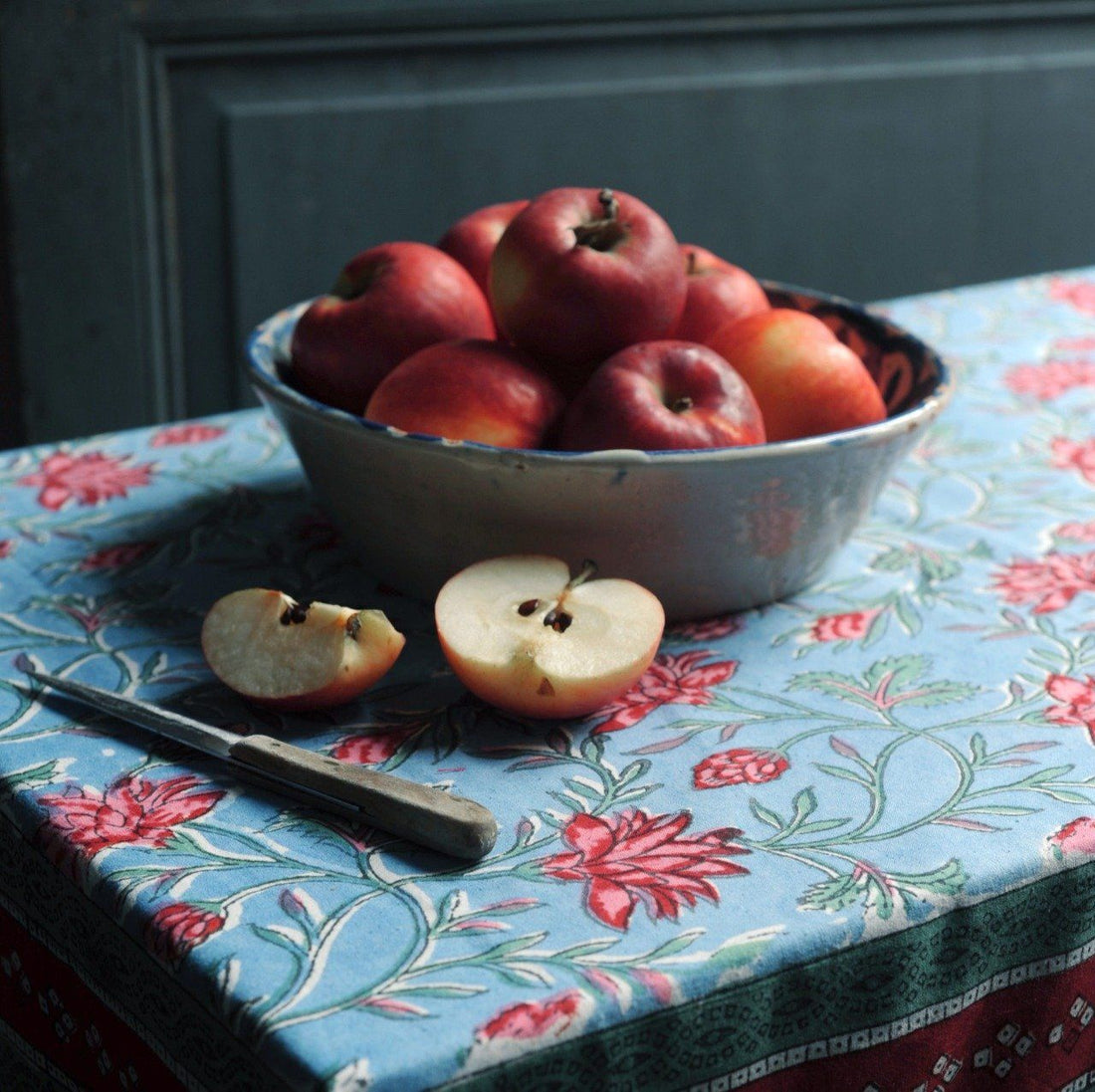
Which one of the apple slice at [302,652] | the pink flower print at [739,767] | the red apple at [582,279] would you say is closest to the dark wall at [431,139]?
the red apple at [582,279]

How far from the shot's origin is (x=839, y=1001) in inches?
17.4

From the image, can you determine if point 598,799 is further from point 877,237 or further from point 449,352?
point 877,237

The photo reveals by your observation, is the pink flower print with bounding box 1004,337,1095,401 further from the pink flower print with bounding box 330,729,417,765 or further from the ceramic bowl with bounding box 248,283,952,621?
the pink flower print with bounding box 330,729,417,765

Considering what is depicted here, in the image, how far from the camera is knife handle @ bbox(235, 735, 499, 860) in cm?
46

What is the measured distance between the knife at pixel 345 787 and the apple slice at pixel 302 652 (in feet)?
0.09

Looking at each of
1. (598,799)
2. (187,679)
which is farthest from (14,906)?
(598,799)

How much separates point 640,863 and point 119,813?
0.60ft

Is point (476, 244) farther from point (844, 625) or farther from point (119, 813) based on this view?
point (119, 813)

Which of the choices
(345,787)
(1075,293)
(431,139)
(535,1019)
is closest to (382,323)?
(345,787)

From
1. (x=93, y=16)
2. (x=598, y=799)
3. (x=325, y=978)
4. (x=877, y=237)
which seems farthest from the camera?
(x=877, y=237)

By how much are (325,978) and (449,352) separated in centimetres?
33

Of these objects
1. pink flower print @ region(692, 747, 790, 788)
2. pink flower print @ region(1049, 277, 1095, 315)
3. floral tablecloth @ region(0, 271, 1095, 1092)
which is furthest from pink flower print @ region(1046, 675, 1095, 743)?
pink flower print @ region(1049, 277, 1095, 315)

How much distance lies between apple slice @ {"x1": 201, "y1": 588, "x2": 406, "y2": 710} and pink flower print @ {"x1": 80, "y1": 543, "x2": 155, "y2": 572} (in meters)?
0.15

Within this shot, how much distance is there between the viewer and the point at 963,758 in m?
0.54
